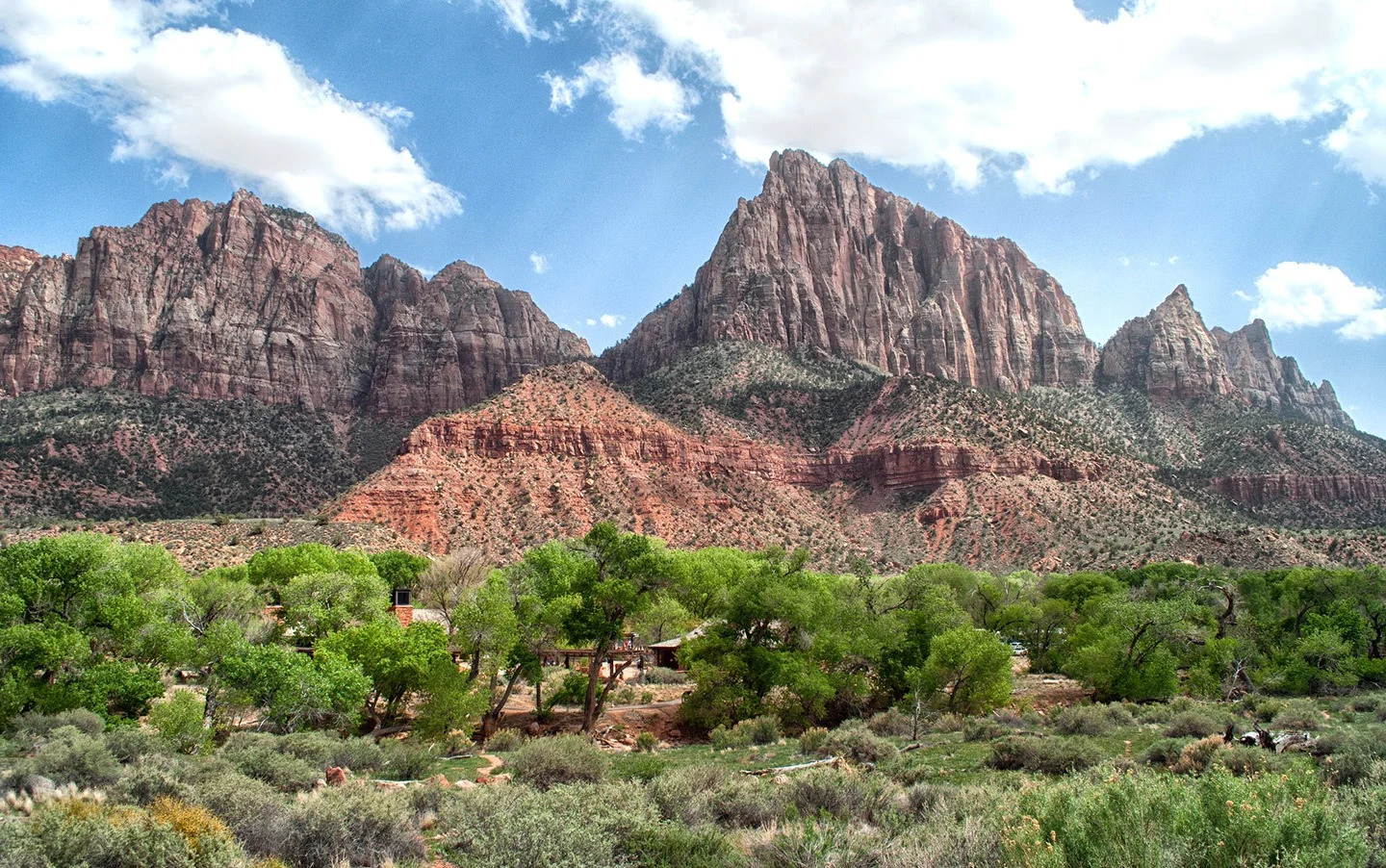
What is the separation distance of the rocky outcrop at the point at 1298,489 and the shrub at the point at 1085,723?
8770 centimetres

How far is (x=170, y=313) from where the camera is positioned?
127 m

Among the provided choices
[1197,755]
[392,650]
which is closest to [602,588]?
[392,650]

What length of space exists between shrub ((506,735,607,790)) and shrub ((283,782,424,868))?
12.5 feet

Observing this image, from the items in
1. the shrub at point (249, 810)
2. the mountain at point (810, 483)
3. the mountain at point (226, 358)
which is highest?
the mountain at point (226, 358)

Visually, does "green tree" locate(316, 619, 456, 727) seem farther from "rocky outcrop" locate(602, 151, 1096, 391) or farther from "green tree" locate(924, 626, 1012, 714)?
"rocky outcrop" locate(602, 151, 1096, 391)

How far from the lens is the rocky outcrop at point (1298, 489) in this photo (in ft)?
311

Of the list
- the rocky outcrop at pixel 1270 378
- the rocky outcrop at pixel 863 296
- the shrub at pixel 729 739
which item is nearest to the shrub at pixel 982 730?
the shrub at pixel 729 739

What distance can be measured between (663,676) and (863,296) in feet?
381

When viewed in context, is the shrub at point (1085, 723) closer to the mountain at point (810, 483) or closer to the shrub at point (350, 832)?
the shrub at point (350, 832)

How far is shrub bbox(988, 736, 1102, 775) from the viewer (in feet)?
49.6

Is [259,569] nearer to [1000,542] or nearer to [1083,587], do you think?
[1083,587]

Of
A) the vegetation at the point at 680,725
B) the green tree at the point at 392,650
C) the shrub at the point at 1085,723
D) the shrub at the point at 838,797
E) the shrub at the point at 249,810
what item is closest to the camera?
the vegetation at the point at 680,725

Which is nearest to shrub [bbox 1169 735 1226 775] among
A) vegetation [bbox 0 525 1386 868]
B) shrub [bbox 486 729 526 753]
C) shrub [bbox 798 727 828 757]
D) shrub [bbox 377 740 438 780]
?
vegetation [bbox 0 525 1386 868]

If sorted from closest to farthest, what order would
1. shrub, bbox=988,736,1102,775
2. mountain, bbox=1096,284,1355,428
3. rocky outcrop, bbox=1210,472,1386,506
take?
1. shrub, bbox=988,736,1102,775
2. rocky outcrop, bbox=1210,472,1386,506
3. mountain, bbox=1096,284,1355,428
